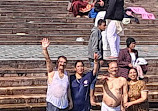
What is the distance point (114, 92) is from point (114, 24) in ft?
11.5

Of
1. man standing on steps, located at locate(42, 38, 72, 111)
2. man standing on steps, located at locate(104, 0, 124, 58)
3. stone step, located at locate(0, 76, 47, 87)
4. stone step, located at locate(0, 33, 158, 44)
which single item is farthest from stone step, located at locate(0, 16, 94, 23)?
man standing on steps, located at locate(42, 38, 72, 111)

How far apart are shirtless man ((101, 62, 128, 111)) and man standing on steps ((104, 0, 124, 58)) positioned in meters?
3.15

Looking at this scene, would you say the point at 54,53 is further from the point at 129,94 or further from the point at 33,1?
the point at 33,1

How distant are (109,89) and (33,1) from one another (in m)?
12.0

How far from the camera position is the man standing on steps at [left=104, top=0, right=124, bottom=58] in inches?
385

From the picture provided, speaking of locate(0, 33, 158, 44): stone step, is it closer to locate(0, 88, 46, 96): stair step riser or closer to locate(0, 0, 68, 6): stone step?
locate(0, 0, 68, 6): stone step

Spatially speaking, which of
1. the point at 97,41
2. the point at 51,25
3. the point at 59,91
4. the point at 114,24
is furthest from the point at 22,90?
the point at 51,25

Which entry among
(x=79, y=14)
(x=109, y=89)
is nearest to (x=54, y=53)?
(x=109, y=89)

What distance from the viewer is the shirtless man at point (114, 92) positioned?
656cm

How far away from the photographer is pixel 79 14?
16250 mm

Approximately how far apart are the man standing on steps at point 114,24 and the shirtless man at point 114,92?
3.15m

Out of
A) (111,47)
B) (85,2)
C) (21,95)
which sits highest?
(85,2)

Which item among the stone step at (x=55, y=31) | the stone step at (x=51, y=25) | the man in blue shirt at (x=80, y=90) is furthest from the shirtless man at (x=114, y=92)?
the stone step at (x=51, y=25)

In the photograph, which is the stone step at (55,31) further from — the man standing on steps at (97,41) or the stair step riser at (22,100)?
the stair step riser at (22,100)
